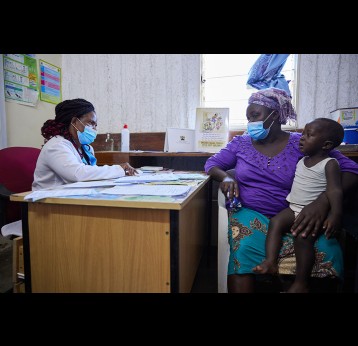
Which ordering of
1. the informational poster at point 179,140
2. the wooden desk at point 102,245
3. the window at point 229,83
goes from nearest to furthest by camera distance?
the wooden desk at point 102,245 → the informational poster at point 179,140 → the window at point 229,83

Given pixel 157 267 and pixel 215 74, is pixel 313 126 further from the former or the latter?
pixel 215 74

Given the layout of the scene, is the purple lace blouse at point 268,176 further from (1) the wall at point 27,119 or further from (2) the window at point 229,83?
(1) the wall at point 27,119

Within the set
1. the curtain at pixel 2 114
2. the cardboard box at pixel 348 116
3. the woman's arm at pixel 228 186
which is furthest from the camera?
the curtain at pixel 2 114

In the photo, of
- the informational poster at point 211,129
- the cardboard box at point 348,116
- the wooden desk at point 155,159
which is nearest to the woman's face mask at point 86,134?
the wooden desk at point 155,159

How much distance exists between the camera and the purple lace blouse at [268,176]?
4.10ft

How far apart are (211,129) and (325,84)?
1095 mm

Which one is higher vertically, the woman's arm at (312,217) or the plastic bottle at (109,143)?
the plastic bottle at (109,143)

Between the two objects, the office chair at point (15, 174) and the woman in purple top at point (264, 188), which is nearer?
the woman in purple top at point (264, 188)

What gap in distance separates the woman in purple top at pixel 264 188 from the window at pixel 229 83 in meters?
1.07

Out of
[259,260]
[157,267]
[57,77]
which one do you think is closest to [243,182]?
[259,260]

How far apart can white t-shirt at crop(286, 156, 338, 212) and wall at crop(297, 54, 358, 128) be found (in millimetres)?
1314

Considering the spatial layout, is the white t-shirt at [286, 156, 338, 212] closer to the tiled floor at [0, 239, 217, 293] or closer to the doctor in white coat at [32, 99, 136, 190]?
the tiled floor at [0, 239, 217, 293]

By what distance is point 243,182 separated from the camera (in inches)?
52.9

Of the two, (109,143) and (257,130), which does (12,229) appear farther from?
(109,143)
